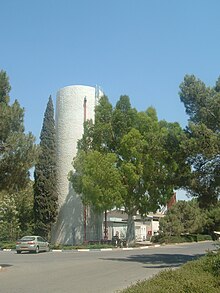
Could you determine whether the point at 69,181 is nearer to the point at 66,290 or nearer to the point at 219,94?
the point at 219,94

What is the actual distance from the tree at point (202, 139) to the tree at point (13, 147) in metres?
8.32

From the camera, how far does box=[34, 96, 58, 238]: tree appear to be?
1711 inches

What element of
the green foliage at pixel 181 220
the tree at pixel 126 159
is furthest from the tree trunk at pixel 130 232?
the green foliage at pixel 181 220

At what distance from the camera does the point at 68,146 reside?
4566 centimetres

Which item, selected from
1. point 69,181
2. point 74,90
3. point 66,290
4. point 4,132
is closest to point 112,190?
point 69,181

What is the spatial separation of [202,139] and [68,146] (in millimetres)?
24841

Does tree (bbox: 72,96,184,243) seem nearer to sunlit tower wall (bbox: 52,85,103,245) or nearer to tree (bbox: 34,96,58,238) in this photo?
sunlit tower wall (bbox: 52,85,103,245)

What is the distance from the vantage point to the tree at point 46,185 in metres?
43.5

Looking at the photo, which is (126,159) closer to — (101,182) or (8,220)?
(101,182)

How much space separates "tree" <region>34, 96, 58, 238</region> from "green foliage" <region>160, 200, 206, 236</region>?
16.2m

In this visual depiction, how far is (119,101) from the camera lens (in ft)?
138

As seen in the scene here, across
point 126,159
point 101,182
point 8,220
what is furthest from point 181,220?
point 8,220

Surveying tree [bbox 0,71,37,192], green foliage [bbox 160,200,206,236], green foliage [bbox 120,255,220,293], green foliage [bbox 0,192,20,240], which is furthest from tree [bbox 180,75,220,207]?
green foliage [bbox 160,200,206,236]

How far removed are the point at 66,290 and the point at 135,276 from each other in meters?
4.42
